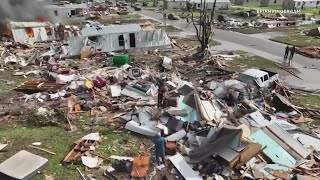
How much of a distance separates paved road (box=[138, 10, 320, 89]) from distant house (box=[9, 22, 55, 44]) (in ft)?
55.7

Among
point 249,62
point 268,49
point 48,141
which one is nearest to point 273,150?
point 48,141

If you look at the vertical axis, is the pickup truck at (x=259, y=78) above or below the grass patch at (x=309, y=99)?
above

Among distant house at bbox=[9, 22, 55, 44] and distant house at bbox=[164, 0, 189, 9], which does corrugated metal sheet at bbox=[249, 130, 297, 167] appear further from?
distant house at bbox=[164, 0, 189, 9]

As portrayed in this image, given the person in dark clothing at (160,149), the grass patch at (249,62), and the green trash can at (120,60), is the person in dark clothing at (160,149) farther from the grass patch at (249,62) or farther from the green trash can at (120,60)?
the grass patch at (249,62)

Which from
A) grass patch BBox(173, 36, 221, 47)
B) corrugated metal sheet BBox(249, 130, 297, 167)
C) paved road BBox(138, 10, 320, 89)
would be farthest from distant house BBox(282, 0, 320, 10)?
corrugated metal sheet BBox(249, 130, 297, 167)

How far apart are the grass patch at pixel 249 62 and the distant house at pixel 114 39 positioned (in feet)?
23.7

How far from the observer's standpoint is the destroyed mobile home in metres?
11.0

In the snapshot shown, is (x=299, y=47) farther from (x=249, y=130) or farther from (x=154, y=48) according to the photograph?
(x=249, y=130)

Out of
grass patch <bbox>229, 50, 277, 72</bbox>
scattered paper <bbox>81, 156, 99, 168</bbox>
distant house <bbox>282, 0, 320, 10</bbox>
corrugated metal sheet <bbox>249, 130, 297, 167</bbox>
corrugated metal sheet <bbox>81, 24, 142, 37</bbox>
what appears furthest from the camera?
distant house <bbox>282, 0, 320, 10</bbox>

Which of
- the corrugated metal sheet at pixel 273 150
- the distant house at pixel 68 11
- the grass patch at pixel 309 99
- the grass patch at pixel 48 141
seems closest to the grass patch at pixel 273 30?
the grass patch at pixel 309 99

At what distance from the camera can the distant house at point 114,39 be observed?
26.1m

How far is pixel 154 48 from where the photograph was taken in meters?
29.0

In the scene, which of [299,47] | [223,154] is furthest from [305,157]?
[299,47]

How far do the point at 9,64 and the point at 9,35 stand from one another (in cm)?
922
